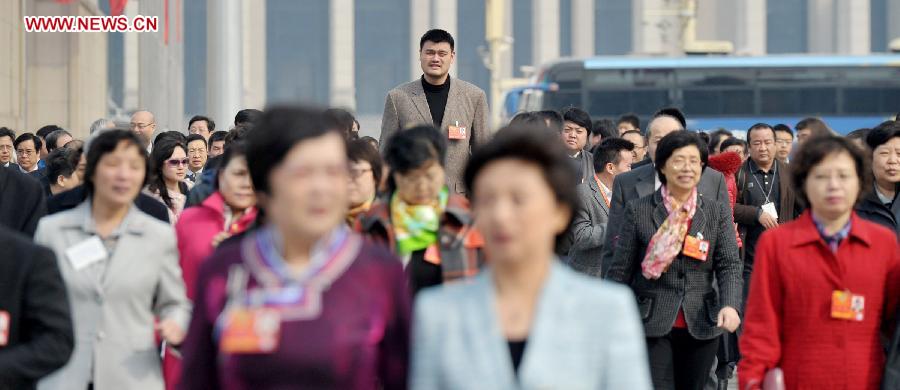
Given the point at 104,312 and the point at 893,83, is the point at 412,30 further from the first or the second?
the point at 104,312

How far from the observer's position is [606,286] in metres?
3.45

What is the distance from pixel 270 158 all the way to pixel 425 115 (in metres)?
5.66

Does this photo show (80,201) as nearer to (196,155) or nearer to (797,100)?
(196,155)

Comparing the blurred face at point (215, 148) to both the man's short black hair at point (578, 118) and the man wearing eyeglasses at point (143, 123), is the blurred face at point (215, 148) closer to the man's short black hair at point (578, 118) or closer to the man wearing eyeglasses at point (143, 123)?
the man wearing eyeglasses at point (143, 123)

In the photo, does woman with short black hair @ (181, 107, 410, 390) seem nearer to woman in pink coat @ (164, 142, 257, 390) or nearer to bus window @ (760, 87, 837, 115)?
woman in pink coat @ (164, 142, 257, 390)

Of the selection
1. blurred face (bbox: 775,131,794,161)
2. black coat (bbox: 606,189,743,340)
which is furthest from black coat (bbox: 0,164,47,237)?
blurred face (bbox: 775,131,794,161)

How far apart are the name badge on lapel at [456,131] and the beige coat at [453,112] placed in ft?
0.05

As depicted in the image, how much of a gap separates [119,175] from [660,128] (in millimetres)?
4605

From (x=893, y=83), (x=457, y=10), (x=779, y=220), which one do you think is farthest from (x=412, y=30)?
(x=779, y=220)

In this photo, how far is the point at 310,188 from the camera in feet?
11.7

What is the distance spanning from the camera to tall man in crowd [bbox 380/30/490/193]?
926 cm

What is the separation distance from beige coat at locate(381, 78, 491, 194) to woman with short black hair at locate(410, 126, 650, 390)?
227 inches

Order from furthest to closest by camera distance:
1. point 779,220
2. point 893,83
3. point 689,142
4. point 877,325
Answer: point 893,83 → point 779,220 → point 689,142 → point 877,325

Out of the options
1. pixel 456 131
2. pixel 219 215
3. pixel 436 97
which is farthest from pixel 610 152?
pixel 219 215
